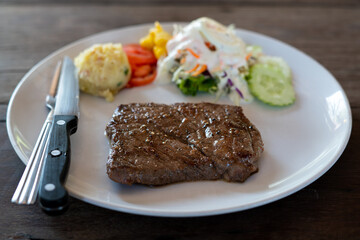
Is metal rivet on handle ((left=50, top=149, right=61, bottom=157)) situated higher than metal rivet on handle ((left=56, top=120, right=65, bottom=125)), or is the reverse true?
metal rivet on handle ((left=50, top=149, right=61, bottom=157))

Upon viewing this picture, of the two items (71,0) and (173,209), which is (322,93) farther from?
(71,0)

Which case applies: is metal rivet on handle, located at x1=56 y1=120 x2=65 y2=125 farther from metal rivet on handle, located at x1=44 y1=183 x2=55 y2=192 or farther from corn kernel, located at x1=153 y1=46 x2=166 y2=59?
corn kernel, located at x1=153 y1=46 x2=166 y2=59

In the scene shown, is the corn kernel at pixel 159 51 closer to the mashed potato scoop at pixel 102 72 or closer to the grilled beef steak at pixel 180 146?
the mashed potato scoop at pixel 102 72

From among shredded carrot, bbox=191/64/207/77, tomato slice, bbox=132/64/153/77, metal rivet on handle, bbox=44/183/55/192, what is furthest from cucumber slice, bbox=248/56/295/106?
metal rivet on handle, bbox=44/183/55/192

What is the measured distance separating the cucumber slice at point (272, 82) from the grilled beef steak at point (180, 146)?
660mm

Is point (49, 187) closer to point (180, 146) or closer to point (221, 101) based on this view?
point (180, 146)

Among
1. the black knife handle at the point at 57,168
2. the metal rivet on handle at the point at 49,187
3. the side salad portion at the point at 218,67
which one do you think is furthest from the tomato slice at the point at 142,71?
the metal rivet on handle at the point at 49,187

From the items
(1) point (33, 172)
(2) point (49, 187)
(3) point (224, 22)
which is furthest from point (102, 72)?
(3) point (224, 22)

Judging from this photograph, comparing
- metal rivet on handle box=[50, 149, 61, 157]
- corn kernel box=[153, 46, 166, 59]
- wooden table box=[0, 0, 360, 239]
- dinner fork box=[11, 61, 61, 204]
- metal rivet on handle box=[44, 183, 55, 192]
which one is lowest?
wooden table box=[0, 0, 360, 239]

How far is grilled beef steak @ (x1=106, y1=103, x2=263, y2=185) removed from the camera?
2.78 m

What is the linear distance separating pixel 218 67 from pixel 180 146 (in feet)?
4.98

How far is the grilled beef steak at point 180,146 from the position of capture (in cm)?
278

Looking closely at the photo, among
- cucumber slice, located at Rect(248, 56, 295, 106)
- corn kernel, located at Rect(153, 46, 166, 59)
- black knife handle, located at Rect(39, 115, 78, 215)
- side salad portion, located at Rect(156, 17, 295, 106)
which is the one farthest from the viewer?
corn kernel, located at Rect(153, 46, 166, 59)

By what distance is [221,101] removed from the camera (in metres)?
4.00
